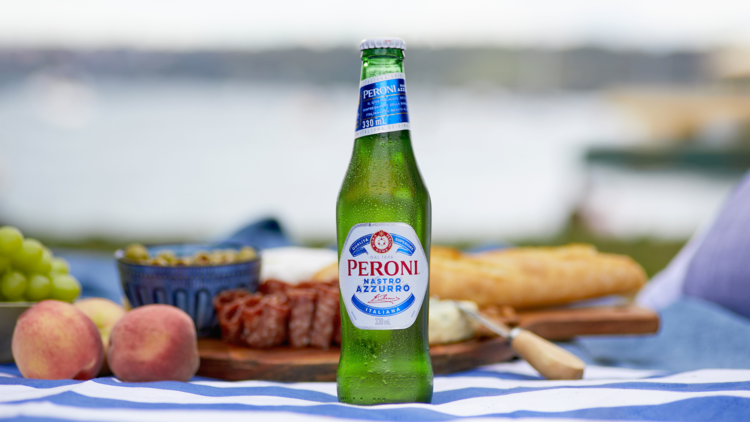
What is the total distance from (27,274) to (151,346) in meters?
0.40

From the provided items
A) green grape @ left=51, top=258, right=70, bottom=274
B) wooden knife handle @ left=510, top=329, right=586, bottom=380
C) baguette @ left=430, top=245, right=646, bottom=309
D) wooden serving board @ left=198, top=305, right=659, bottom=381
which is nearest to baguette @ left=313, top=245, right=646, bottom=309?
baguette @ left=430, top=245, right=646, bottom=309

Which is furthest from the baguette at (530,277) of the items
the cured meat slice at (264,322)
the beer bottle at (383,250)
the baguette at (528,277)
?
the beer bottle at (383,250)

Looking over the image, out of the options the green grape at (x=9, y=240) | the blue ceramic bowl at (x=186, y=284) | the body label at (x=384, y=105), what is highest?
the body label at (x=384, y=105)

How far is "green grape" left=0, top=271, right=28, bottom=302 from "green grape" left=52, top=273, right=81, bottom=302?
6 cm

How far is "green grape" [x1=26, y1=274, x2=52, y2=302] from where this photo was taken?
1.46 metres

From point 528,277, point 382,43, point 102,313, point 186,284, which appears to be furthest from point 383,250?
point 528,277

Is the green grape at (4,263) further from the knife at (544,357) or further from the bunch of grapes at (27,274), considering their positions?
the knife at (544,357)

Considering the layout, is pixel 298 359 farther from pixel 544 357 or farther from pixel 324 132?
pixel 324 132

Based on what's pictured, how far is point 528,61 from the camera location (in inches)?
218

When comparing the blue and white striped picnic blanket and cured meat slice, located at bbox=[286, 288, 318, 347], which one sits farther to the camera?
cured meat slice, located at bbox=[286, 288, 318, 347]

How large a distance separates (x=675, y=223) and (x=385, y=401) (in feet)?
12.6

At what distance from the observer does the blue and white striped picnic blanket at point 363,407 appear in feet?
3.28

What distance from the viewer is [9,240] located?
1.42 m

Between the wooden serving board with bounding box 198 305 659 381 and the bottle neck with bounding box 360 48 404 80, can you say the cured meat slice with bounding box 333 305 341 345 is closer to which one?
the wooden serving board with bounding box 198 305 659 381
